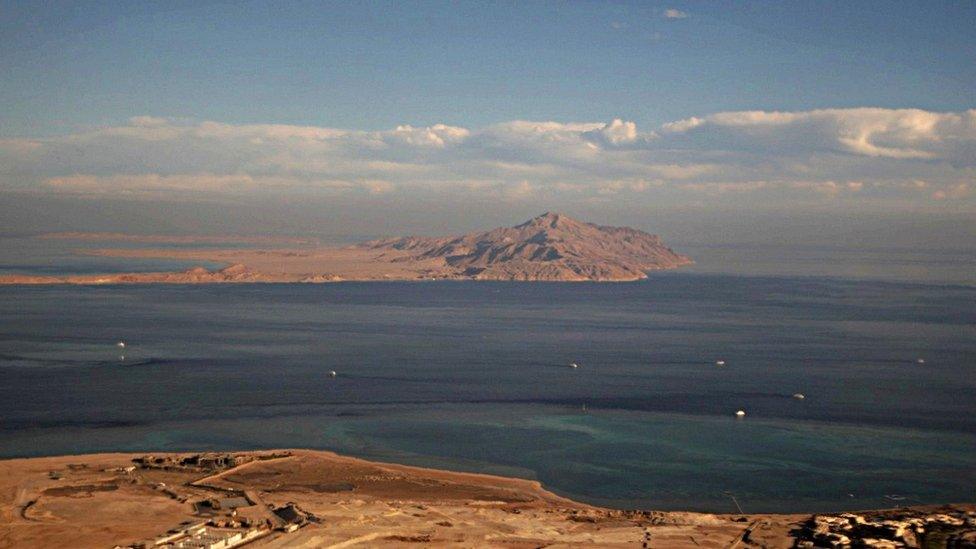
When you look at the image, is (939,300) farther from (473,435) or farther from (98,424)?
(98,424)

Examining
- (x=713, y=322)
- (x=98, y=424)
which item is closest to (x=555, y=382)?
(x=98, y=424)

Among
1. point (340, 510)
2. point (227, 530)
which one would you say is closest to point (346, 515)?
point (340, 510)

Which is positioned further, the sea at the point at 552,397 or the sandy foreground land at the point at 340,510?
the sea at the point at 552,397

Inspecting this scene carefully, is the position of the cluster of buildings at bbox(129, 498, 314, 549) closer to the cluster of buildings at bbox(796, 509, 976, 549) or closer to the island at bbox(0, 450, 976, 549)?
the island at bbox(0, 450, 976, 549)

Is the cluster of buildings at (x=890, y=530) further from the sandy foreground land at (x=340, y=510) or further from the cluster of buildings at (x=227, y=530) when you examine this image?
the cluster of buildings at (x=227, y=530)

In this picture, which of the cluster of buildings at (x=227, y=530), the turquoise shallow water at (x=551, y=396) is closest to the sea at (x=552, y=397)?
the turquoise shallow water at (x=551, y=396)

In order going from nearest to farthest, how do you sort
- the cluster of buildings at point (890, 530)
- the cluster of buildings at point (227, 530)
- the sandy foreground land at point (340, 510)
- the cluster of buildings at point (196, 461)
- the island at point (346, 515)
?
the cluster of buildings at point (227, 530), the cluster of buildings at point (890, 530), the island at point (346, 515), the sandy foreground land at point (340, 510), the cluster of buildings at point (196, 461)
